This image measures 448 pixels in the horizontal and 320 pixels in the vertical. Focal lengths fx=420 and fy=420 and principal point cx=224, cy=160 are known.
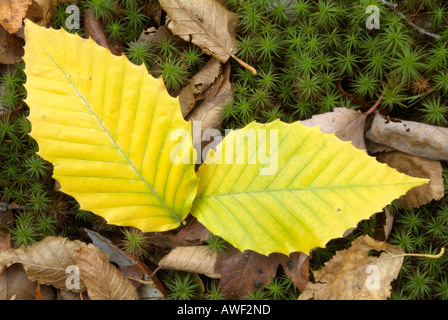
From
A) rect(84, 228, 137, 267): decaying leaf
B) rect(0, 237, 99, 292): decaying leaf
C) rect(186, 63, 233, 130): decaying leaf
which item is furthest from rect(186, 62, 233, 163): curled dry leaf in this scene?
rect(0, 237, 99, 292): decaying leaf

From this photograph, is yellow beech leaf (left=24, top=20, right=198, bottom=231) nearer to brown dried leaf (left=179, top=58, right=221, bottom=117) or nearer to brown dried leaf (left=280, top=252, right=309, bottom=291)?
brown dried leaf (left=179, top=58, right=221, bottom=117)

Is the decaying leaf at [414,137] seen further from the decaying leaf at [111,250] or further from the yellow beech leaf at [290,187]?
the decaying leaf at [111,250]

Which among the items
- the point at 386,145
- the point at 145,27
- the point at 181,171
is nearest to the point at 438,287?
the point at 386,145

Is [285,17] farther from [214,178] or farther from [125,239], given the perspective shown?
[125,239]

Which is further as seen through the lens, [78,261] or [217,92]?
[217,92]

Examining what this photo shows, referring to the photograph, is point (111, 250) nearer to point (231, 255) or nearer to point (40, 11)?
point (231, 255)

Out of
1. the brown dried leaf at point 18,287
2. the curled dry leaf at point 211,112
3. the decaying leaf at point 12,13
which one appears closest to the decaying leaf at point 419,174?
the curled dry leaf at point 211,112
